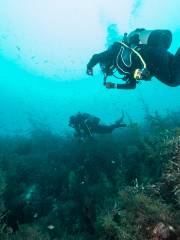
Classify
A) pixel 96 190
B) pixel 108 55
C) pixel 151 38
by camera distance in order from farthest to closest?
1. pixel 96 190
2. pixel 108 55
3. pixel 151 38

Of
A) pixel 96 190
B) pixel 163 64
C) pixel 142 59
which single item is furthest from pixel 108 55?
pixel 96 190

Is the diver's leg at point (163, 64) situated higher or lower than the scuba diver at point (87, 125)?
higher

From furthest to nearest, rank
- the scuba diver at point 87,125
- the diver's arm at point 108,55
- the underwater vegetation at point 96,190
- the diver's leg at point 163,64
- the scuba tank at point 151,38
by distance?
the scuba diver at point 87,125
the diver's arm at point 108,55
the scuba tank at point 151,38
the diver's leg at point 163,64
the underwater vegetation at point 96,190

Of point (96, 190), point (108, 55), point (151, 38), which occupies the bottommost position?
point (96, 190)

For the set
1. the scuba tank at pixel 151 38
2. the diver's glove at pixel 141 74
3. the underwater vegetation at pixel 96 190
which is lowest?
the underwater vegetation at pixel 96 190

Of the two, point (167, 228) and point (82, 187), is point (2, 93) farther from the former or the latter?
point (167, 228)

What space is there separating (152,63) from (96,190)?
433 centimetres

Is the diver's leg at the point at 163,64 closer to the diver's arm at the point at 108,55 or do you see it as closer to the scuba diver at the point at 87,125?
the diver's arm at the point at 108,55

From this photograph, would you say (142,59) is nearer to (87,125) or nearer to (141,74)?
(141,74)

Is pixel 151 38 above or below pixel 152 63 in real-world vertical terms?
above

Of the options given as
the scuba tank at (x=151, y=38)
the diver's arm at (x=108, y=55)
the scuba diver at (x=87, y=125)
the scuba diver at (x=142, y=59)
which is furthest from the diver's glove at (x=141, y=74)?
the scuba diver at (x=87, y=125)

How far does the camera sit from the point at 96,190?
9.55 m

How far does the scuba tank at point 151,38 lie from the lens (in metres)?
7.16

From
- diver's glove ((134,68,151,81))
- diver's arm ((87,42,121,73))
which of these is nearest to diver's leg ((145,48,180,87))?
diver's glove ((134,68,151,81))
